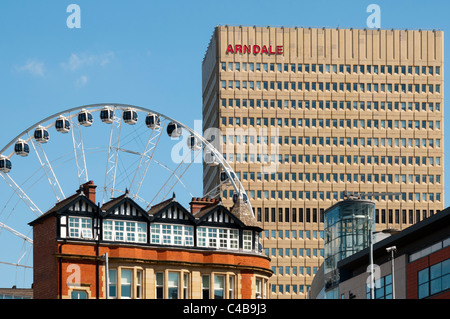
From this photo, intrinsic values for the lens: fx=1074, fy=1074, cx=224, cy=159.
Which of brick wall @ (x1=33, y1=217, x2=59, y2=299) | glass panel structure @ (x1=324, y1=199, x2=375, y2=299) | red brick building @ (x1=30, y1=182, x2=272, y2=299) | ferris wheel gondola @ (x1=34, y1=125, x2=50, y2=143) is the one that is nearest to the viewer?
brick wall @ (x1=33, y1=217, x2=59, y2=299)

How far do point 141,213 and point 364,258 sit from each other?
2135 centimetres

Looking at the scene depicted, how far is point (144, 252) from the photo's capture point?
99938 mm

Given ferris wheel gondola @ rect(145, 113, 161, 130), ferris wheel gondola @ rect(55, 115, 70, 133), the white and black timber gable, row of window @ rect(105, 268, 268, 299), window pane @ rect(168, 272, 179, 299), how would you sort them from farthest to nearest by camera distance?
ferris wheel gondola @ rect(145, 113, 161, 130), ferris wheel gondola @ rect(55, 115, 70, 133), window pane @ rect(168, 272, 179, 299), the white and black timber gable, row of window @ rect(105, 268, 268, 299)

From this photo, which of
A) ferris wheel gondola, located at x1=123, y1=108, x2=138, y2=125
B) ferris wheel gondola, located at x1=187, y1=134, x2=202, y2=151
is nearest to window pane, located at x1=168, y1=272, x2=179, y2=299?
ferris wheel gondola, located at x1=187, y1=134, x2=202, y2=151

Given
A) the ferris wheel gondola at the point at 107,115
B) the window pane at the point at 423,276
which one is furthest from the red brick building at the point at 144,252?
the window pane at the point at 423,276

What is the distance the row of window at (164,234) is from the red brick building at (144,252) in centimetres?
9

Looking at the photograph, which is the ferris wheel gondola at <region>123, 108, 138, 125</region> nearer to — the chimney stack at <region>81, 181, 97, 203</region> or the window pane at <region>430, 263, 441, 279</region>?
the chimney stack at <region>81, 181, 97, 203</region>

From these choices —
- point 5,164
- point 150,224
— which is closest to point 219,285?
point 150,224

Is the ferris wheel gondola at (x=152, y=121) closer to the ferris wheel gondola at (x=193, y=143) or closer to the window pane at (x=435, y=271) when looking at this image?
the ferris wheel gondola at (x=193, y=143)

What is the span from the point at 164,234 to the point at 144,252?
12.4 feet

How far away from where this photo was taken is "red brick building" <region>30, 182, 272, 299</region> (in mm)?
95375

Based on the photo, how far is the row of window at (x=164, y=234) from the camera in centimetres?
9894

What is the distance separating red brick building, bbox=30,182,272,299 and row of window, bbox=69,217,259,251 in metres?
0.09
